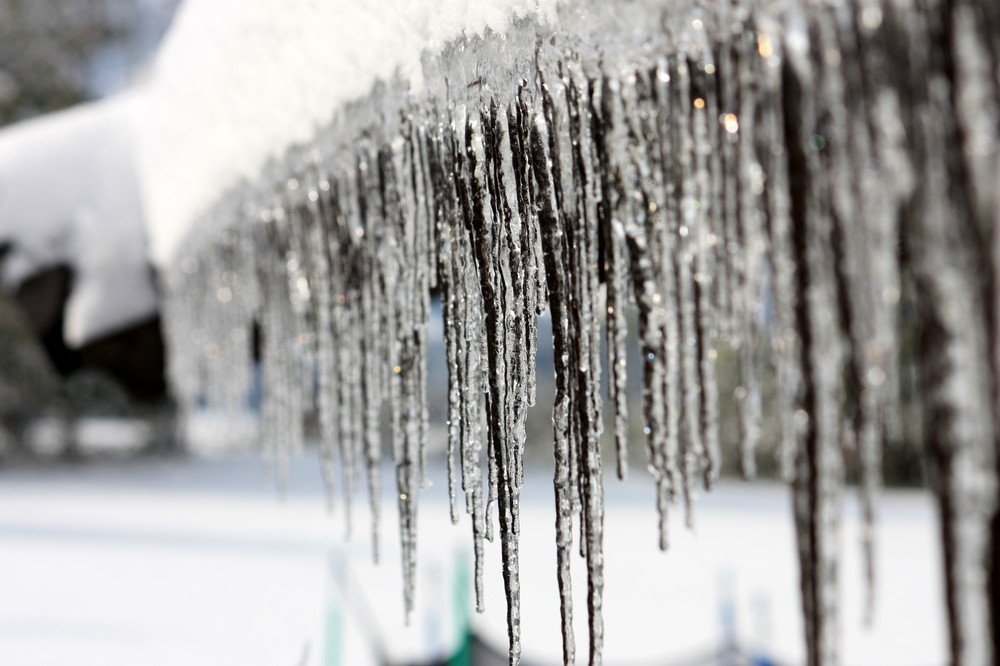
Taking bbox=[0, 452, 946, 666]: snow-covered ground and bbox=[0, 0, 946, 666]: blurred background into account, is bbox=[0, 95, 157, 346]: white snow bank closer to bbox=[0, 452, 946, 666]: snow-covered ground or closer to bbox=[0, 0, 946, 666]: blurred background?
bbox=[0, 0, 946, 666]: blurred background

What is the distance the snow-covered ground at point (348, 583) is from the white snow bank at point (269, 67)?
4.70 feet

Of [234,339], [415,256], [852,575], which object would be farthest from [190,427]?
[415,256]

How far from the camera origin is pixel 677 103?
613 mm

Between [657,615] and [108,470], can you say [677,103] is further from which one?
[108,470]

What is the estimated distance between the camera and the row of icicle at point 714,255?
42 cm

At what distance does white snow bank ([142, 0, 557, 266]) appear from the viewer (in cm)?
87

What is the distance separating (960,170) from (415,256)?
70 centimetres

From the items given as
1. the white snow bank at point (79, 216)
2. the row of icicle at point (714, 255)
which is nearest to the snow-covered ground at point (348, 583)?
the white snow bank at point (79, 216)

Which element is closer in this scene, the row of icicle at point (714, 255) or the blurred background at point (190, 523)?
the row of icicle at point (714, 255)

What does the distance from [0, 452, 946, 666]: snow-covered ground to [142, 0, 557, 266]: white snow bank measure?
Answer: 1.43 metres

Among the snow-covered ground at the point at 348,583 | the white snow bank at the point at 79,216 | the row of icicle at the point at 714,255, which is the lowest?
the snow-covered ground at the point at 348,583

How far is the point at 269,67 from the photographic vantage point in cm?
124

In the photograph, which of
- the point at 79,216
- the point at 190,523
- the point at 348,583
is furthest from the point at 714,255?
the point at 190,523

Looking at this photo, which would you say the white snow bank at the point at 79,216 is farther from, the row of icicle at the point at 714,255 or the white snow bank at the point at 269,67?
the row of icicle at the point at 714,255
